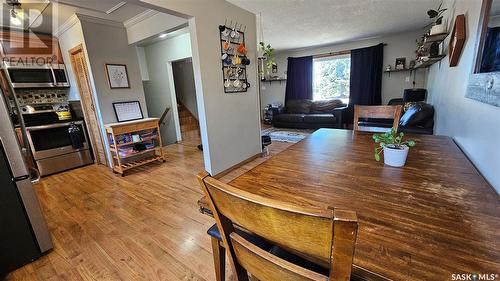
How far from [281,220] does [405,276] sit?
296mm

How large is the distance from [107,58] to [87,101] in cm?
82

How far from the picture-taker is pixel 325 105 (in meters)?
5.62

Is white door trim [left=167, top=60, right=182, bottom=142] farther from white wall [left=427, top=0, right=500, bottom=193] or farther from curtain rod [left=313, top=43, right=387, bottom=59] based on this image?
white wall [left=427, top=0, right=500, bottom=193]

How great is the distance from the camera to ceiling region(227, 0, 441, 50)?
9.32ft

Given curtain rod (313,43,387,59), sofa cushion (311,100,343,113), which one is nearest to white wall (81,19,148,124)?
sofa cushion (311,100,343,113)

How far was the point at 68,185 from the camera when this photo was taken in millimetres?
2902

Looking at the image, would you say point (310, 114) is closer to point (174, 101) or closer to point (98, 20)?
point (174, 101)

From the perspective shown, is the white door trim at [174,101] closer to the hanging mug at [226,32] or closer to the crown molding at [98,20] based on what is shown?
the crown molding at [98,20]

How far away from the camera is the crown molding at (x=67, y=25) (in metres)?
2.92

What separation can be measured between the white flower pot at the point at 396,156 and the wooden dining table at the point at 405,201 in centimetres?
3

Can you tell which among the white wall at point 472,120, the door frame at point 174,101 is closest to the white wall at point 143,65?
the door frame at point 174,101

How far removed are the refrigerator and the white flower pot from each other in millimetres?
2384

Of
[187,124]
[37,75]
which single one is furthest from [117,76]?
[187,124]

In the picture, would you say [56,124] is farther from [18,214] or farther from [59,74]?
[18,214]
